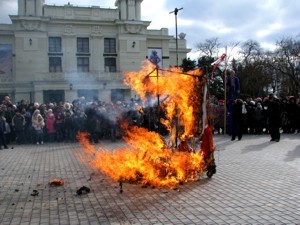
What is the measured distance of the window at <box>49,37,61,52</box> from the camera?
5044cm

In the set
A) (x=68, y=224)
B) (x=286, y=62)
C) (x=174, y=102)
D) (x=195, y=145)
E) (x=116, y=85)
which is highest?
(x=286, y=62)

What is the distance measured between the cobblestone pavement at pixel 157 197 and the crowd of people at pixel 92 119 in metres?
5.93

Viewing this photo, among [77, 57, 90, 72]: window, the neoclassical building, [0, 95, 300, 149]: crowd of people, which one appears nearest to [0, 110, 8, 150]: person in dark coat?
[0, 95, 300, 149]: crowd of people

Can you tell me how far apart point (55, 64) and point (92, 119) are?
1424 inches

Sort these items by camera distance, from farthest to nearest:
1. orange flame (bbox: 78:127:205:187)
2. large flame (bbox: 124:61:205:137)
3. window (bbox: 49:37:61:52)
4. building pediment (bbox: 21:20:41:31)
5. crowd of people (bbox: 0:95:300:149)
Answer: window (bbox: 49:37:61:52)
building pediment (bbox: 21:20:41:31)
crowd of people (bbox: 0:95:300:149)
large flame (bbox: 124:61:205:137)
orange flame (bbox: 78:127:205:187)

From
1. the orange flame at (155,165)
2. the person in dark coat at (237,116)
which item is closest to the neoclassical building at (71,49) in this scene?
the person in dark coat at (237,116)

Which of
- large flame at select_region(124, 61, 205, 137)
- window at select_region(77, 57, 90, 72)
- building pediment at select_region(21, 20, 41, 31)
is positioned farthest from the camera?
window at select_region(77, 57, 90, 72)

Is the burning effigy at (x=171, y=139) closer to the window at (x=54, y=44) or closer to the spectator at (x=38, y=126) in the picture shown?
the spectator at (x=38, y=126)

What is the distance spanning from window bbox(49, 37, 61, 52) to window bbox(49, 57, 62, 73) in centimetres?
122

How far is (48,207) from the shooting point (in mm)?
6406

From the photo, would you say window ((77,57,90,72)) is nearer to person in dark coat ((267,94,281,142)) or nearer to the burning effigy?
person in dark coat ((267,94,281,142))

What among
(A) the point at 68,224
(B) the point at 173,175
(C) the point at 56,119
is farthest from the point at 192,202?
(C) the point at 56,119

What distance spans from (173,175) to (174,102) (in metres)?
1.69

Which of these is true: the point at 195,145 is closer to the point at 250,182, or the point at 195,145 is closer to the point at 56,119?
the point at 250,182
